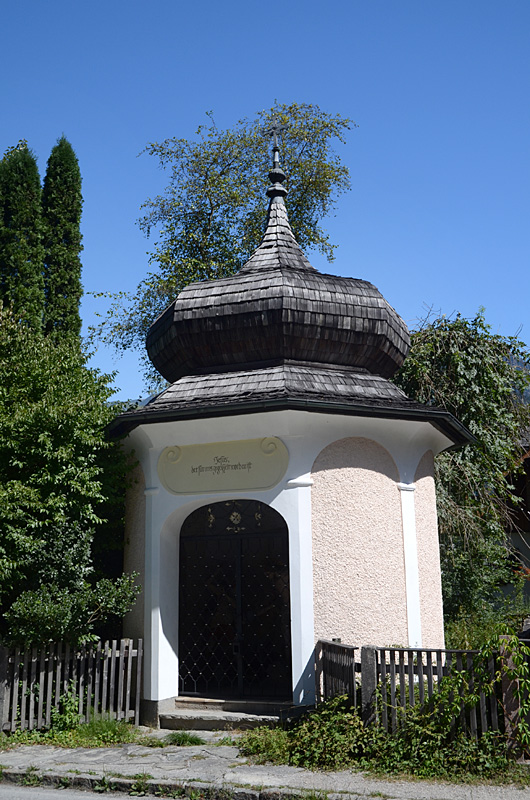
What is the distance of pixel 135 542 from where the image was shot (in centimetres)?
1079

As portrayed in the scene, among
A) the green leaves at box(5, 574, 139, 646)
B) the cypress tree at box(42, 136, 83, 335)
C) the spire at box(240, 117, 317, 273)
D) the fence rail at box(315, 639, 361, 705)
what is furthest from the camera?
the cypress tree at box(42, 136, 83, 335)

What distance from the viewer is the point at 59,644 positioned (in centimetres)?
951

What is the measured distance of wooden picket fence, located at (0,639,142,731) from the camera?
9109mm

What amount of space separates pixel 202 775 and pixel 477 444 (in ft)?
37.1

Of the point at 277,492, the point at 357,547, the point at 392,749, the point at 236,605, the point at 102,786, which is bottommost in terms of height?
the point at 102,786

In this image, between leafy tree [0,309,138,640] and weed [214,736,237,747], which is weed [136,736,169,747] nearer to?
weed [214,736,237,747]

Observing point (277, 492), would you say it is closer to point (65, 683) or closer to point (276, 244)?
point (65, 683)

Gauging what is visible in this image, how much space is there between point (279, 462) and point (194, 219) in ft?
52.6

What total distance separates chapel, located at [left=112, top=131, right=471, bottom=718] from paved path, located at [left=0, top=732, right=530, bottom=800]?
1.58 metres

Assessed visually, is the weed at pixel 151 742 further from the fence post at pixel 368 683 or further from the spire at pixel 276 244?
the spire at pixel 276 244

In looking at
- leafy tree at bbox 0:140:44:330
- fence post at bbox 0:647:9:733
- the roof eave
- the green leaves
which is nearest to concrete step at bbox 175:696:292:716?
the green leaves

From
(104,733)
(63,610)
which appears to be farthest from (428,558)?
(63,610)

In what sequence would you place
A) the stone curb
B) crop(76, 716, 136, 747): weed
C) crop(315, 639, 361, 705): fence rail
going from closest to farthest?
the stone curb < crop(315, 639, 361, 705): fence rail < crop(76, 716, 136, 747): weed

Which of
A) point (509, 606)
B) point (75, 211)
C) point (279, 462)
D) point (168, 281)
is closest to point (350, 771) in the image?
point (279, 462)
